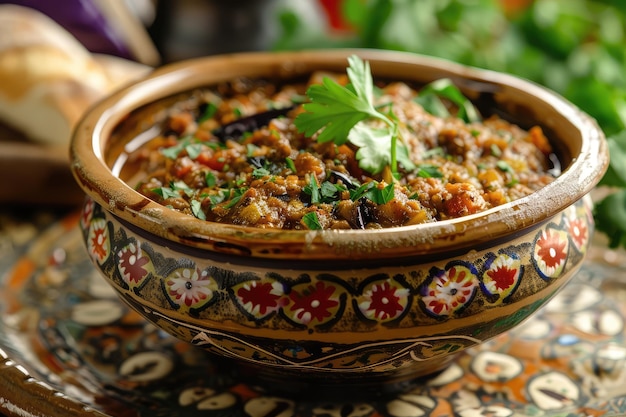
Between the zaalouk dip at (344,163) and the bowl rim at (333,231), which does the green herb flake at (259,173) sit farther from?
the bowl rim at (333,231)

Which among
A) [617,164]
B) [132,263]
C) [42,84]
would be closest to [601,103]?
[617,164]

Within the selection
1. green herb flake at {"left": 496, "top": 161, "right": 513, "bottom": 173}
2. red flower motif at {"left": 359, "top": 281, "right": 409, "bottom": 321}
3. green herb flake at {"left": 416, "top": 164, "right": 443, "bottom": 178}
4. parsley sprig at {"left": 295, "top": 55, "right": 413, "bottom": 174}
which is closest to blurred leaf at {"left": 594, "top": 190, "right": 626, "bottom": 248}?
green herb flake at {"left": 496, "top": 161, "right": 513, "bottom": 173}

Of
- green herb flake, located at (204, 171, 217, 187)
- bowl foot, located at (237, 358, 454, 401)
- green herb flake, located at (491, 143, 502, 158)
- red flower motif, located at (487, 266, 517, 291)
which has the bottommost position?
bowl foot, located at (237, 358, 454, 401)

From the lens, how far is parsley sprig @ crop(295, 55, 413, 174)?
2.49m

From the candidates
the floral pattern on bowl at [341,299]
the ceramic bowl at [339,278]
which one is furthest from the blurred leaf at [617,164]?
the floral pattern on bowl at [341,299]

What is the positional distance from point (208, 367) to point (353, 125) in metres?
0.98

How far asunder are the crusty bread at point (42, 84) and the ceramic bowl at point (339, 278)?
150 cm

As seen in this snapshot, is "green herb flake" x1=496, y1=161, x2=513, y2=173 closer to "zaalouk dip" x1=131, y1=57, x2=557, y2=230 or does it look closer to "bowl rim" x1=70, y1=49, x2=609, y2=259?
"zaalouk dip" x1=131, y1=57, x2=557, y2=230

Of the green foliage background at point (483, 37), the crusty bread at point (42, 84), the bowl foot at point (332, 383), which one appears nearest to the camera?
the bowl foot at point (332, 383)

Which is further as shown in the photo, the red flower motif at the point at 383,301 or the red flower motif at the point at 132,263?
the red flower motif at the point at 132,263

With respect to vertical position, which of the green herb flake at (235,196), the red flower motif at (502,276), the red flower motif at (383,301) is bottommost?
the red flower motif at (383,301)

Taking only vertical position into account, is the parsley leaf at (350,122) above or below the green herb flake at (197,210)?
above

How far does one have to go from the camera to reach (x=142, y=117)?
3162mm

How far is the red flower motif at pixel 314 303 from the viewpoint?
2127 mm
